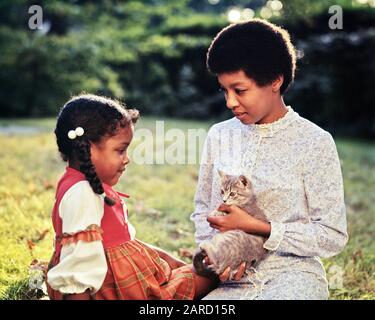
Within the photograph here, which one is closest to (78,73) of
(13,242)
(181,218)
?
→ (181,218)

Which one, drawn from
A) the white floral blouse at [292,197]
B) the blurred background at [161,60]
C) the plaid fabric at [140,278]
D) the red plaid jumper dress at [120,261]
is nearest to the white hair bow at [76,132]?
the red plaid jumper dress at [120,261]

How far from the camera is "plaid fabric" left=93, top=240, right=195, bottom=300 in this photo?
2.29 metres

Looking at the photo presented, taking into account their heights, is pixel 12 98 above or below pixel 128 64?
below

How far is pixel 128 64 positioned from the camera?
12625mm

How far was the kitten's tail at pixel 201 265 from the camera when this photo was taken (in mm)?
2422

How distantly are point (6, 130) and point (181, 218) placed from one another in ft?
15.2

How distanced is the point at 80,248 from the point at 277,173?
942 millimetres

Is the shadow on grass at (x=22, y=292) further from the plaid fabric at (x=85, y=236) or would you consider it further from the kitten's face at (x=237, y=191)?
the kitten's face at (x=237, y=191)

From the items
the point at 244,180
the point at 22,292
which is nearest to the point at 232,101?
the point at 244,180

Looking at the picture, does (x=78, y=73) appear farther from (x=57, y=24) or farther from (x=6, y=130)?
(x=6, y=130)

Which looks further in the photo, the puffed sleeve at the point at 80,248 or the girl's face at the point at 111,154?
the girl's face at the point at 111,154

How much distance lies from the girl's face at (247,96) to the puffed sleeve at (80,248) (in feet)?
2.58

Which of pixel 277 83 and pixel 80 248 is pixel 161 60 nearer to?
pixel 277 83

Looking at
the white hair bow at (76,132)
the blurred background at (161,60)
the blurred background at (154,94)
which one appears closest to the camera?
the white hair bow at (76,132)
